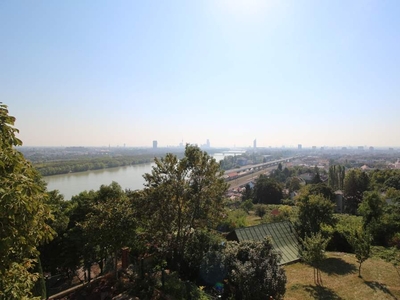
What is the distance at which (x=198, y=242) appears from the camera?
8.02 meters

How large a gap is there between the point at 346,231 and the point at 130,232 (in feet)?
35.5

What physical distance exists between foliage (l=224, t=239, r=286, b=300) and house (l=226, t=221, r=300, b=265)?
3408mm

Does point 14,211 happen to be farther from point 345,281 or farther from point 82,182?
point 82,182

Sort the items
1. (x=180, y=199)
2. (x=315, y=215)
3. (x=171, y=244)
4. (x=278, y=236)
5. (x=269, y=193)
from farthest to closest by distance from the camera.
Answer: (x=269, y=193) < (x=315, y=215) < (x=278, y=236) < (x=171, y=244) < (x=180, y=199)

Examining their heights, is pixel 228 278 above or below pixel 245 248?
below

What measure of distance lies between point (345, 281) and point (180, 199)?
647cm

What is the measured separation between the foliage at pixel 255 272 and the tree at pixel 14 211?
16.3 feet

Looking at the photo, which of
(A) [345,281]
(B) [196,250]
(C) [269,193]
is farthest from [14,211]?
(C) [269,193]

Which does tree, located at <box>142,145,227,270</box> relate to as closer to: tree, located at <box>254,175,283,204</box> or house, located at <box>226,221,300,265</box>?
house, located at <box>226,221,300,265</box>

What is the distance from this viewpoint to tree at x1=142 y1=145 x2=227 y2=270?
7684mm

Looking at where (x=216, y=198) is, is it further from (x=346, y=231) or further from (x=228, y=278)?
(x=346, y=231)

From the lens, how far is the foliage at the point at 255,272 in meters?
6.21

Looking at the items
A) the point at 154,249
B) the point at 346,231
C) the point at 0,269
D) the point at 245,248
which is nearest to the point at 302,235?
the point at 346,231

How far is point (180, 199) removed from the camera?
7.85 metres
